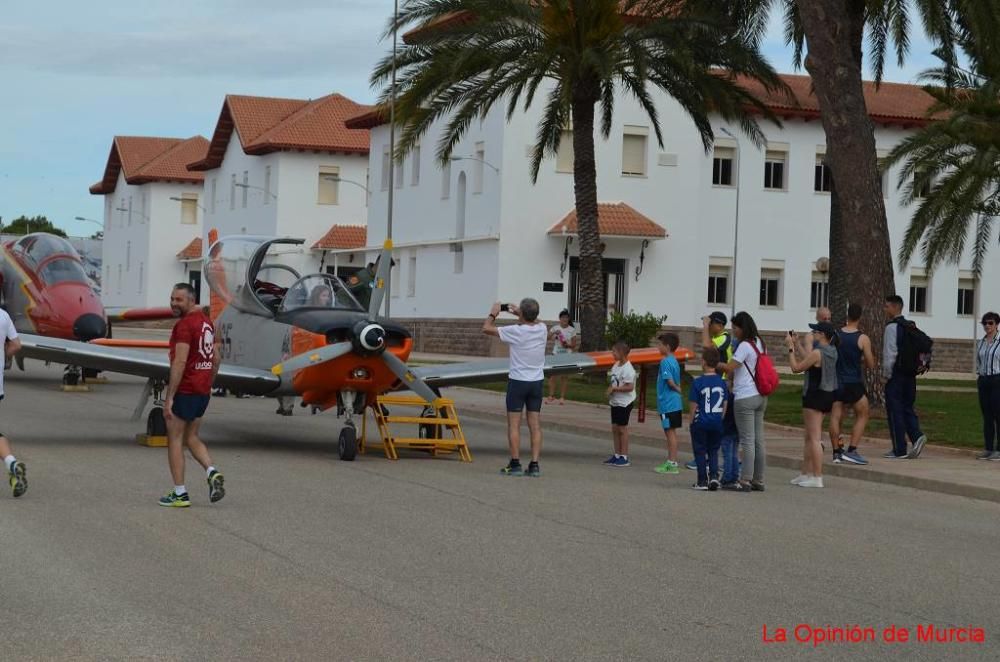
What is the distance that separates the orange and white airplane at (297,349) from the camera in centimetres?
1727

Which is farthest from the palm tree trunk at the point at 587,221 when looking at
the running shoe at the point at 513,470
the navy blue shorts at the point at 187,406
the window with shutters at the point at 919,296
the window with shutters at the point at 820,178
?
the window with shutters at the point at 919,296

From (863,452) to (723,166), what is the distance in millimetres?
34742

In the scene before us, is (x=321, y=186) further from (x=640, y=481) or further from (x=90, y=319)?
(x=640, y=481)

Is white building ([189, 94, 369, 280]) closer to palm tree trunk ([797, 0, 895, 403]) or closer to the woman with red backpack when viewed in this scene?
palm tree trunk ([797, 0, 895, 403])

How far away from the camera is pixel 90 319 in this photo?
28875mm

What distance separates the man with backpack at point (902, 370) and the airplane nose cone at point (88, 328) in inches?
623

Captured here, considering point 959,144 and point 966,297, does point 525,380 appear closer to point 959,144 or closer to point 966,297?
point 959,144

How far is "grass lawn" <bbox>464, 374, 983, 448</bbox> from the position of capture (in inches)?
874

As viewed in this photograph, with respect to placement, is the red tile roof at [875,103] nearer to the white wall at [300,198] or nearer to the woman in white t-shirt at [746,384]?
the white wall at [300,198]

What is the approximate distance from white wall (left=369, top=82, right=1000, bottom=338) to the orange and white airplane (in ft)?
94.6

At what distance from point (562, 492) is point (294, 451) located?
15.5ft

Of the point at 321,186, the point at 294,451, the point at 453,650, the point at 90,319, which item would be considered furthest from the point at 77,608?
the point at 321,186

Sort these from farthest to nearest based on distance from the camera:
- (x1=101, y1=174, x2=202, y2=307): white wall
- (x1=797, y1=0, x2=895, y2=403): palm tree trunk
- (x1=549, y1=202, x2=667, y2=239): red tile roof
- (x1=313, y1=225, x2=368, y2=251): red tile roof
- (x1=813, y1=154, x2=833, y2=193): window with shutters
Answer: (x1=101, y1=174, x2=202, y2=307): white wall
(x1=313, y1=225, x2=368, y2=251): red tile roof
(x1=813, y1=154, x2=833, y2=193): window with shutters
(x1=549, y1=202, x2=667, y2=239): red tile roof
(x1=797, y1=0, x2=895, y2=403): palm tree trunk

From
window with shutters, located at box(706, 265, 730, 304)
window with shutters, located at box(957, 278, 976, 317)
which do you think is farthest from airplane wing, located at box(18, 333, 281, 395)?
window with shutters, located at box(957, 278, 976, 317)
